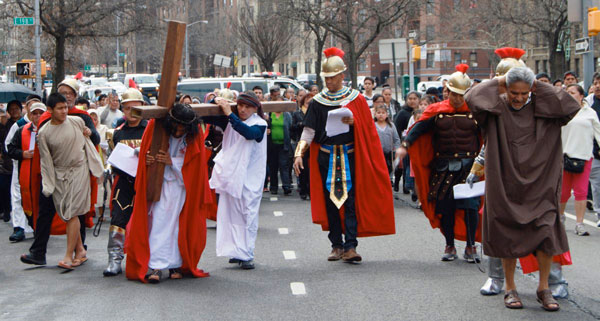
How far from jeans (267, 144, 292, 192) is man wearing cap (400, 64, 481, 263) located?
6.69m

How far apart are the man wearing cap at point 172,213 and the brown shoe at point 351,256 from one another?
1.49 meters

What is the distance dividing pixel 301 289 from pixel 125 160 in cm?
201

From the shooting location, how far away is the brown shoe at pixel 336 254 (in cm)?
830

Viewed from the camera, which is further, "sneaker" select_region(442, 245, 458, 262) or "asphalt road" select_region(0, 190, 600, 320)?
"sneaker" select_region(442, 245, 458, 262)

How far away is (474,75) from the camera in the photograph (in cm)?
7419

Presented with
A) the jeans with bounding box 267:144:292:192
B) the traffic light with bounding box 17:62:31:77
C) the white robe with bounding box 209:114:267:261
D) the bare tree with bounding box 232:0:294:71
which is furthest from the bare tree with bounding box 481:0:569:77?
the white robe with bounding box 209:114:267:261

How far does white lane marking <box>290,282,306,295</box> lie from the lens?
6939 millimetres

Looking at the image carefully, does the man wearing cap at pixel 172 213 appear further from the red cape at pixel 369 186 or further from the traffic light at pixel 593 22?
the traffic light at pixel 593 22

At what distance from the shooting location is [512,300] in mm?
6207

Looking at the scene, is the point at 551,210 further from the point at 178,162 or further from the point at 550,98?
the point at 178,162

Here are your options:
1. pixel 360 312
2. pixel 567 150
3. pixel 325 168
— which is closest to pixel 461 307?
pixel 360 312

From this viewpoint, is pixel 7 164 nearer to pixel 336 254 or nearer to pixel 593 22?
pixel 336 254

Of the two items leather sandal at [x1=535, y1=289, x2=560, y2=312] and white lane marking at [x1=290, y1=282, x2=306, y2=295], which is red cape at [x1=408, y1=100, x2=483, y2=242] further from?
leather sandal at [x1=535, y1=289, x2=560, y2=312]

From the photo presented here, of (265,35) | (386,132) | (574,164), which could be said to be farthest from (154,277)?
(265,35)
